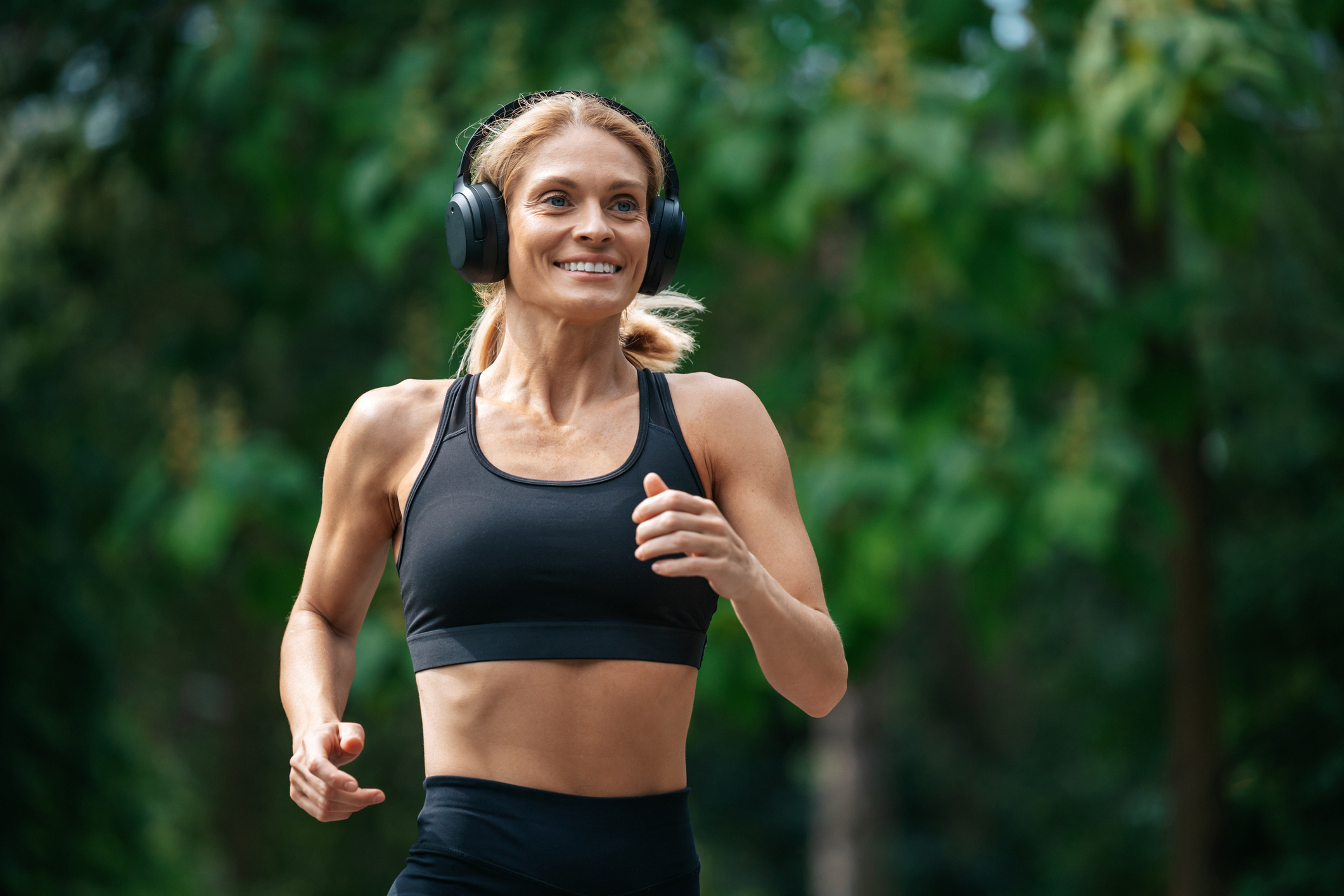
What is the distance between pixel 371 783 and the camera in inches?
432

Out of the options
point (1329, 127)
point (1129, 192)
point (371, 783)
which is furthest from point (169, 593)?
point (1329, 127)

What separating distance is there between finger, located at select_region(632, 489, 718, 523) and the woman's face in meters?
0.45

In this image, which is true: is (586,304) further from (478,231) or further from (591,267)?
(478,231)

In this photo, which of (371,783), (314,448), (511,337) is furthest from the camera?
(371,783)

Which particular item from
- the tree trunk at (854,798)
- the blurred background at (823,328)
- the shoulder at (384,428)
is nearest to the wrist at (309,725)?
the shoulder at (384,428)

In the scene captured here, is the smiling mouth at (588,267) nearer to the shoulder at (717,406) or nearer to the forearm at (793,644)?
the shoulder at (717,406)

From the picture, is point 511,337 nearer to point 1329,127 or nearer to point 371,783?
point 1329,127

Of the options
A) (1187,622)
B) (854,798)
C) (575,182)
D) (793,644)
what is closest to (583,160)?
(575,182)

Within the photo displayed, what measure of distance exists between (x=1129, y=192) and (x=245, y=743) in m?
8.28

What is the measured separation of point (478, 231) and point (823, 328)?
4699 millimetres

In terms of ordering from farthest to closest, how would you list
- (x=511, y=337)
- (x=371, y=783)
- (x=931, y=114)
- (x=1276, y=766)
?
1. (x=371, y=783)
2. (x=1276, y=766)
3. (x=931, y=114)
4. (x=511, y=337)

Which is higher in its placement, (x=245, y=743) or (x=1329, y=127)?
(x=1329, y=127)

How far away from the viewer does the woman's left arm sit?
168cm

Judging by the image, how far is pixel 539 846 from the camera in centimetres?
187
